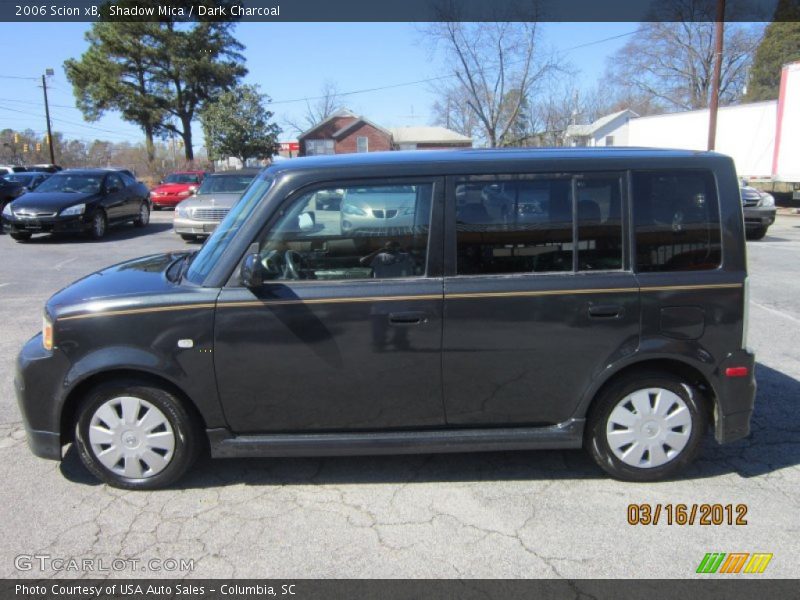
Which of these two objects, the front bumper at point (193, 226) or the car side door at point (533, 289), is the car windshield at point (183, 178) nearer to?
the front bumper at point (193, 226)

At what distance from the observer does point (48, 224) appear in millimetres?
13719

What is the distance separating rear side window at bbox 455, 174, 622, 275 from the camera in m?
3.29

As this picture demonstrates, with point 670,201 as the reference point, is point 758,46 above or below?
above

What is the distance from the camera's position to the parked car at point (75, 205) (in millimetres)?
13750

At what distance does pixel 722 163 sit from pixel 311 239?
92.7 inches

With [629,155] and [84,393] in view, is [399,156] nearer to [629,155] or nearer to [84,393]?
Answer: [629,155]

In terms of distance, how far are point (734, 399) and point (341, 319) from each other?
230cm

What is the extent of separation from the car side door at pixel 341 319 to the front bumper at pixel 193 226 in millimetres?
10769

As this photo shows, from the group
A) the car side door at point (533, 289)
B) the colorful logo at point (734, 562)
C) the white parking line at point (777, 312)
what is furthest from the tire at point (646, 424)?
the white parking line at point (777, 312)

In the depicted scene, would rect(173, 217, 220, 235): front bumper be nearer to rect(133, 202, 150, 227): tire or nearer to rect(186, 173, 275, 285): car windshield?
rect(133, 202, 150, 227): tire

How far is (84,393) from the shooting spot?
11.1ft
